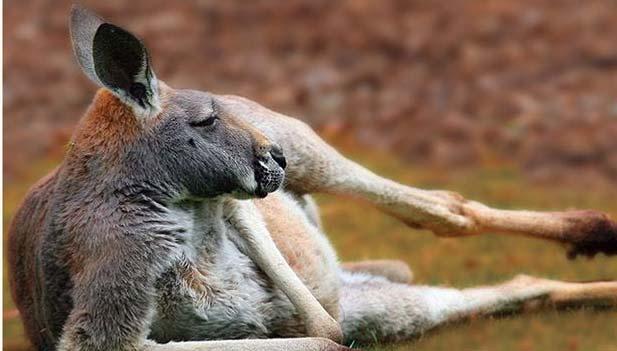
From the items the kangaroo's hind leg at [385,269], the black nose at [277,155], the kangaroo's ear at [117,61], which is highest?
the kangaroo's ear at [117,61]

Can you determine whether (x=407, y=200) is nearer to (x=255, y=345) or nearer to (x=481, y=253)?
(x=255, y=345)

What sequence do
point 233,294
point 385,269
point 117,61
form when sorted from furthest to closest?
point 385,269
point 233,294
point 117,61

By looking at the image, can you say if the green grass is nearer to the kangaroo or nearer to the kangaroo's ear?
the kangaroo

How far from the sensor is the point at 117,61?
14.8ft

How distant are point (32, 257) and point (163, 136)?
104 cm

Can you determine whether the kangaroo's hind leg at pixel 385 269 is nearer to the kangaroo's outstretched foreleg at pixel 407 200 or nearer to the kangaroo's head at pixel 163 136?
the kangaroo's outstretched foreleg at pixel 407 200

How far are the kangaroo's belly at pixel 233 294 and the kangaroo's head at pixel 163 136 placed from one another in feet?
1.09

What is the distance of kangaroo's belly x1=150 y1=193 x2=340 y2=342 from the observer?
182 inches

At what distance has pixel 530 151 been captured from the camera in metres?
11.5

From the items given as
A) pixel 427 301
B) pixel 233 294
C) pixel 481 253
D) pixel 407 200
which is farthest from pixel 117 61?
pixel 481 253

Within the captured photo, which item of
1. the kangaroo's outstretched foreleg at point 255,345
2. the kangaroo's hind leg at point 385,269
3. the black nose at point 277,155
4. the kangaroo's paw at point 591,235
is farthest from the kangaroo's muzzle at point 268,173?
the kangaroo's paw at point 591,235

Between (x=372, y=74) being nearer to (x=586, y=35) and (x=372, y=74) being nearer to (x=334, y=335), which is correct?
(x=586, y=35)

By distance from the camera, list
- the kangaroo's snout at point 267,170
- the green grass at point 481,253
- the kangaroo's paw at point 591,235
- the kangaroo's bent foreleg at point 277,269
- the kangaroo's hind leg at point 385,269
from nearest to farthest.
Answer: the kangaroo's snout at point 267,170
the kangaroo's bent foreleg at point 277,269
the green grass at point 481,253
the kangaroo's paw at point 591,235
the kangaroo's hind leg at point 385,269

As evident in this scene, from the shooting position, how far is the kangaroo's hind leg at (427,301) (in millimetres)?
5473
